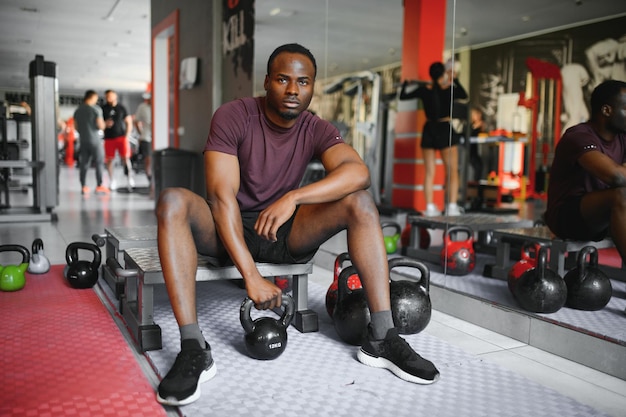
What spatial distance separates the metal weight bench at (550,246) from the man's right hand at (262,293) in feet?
5.09

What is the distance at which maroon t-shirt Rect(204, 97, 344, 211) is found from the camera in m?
2.02

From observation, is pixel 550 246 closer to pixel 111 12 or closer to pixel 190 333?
pixel 190 333

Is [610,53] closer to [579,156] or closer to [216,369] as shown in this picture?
[579,156]

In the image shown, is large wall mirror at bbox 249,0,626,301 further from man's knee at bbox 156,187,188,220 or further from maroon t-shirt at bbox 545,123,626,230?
man's knee at bbox 156,187,188,220

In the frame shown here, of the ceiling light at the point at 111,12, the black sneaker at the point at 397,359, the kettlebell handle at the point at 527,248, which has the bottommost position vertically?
the black sneaker at the point at 397,359

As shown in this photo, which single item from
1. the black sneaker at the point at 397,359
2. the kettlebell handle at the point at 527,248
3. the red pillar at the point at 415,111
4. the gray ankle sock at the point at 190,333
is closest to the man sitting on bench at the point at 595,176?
the kettlebell handle at the point at 527,248

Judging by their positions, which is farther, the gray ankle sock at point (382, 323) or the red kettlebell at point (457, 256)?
the red kettlebell at point (457, 256)

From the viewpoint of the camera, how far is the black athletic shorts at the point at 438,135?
368cm

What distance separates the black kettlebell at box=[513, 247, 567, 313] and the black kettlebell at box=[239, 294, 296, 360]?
42.1 inches

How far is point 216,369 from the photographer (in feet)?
5.85

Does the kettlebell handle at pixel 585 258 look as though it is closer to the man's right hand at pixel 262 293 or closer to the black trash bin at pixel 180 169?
the man's right hand at pixel 262 293

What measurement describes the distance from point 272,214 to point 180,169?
4.38 m

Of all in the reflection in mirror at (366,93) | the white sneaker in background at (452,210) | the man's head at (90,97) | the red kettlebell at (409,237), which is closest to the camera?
the white sneaker in background at (452,210)

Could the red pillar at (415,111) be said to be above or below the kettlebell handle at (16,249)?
above
